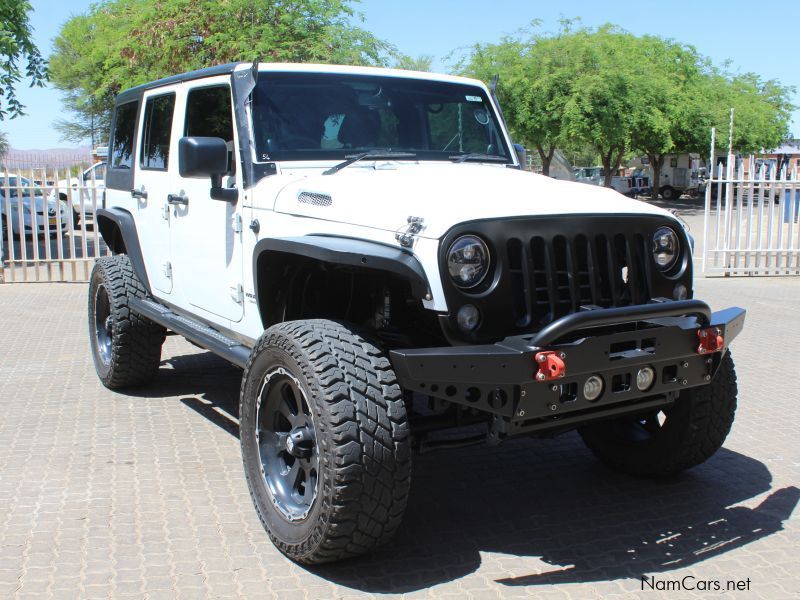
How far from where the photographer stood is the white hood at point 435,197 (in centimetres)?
348

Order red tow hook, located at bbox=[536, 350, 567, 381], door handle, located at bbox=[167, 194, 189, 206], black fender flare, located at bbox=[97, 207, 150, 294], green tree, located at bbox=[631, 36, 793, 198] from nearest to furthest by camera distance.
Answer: red tow hook, located at bbox=[536, 350, 567, 381] → door handle, located at bbox=[167, 194, 189, 206] → black fender flare, located at bbox=[97, 207, 150, 294] → green tree, located at bbox=[631, 36, 793, 198]

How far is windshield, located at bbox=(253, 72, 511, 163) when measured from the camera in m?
4.59

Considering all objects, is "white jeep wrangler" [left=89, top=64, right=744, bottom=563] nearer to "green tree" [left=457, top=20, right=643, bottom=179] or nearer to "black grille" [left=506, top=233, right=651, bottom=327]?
"black grille" [left=506, top=233, right=651, bottom=327]

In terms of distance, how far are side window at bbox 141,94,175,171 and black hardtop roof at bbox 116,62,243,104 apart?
93 mm

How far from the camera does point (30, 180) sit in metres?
13.1

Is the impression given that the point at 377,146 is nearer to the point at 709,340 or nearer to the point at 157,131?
the point at 157,131

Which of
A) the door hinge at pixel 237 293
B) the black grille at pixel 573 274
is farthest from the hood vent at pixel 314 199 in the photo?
the black grille at pixel 573 274

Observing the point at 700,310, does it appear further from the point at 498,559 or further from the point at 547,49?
the point at 547,49

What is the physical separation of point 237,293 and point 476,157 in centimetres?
156

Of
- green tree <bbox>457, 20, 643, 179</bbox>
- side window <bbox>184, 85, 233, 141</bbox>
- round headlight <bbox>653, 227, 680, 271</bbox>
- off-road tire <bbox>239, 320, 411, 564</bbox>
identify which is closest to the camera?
off-road tire <bbox>239, 320, 411, 564</bbox>

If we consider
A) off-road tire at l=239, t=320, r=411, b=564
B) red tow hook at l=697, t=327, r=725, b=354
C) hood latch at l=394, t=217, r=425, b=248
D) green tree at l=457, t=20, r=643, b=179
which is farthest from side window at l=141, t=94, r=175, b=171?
green tree at l=457, t=20, r=643, b=179

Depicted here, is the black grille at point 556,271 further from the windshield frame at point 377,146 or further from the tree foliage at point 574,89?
the tree foliage at point 574,89

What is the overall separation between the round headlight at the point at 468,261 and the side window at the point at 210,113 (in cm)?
185

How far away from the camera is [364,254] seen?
3.43 metres
